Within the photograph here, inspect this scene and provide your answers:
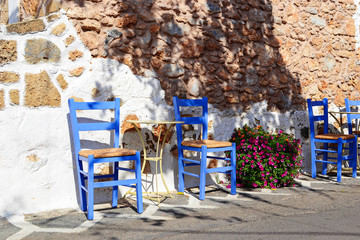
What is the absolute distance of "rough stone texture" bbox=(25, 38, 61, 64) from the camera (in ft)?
11.3

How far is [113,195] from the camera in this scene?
357 cm

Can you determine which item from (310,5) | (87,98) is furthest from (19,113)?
(310,5)

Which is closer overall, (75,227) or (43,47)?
(75,227)

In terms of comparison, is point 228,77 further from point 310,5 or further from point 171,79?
point 310,5

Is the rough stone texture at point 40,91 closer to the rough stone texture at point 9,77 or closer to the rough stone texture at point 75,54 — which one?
the rough stone texture at point 9,77

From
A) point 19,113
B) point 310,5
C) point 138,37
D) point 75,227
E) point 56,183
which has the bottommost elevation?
point 75,227

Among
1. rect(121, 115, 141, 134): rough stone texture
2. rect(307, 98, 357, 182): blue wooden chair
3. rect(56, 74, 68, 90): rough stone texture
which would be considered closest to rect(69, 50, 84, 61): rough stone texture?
rect(56, 74, 68, 90): rough stone texture

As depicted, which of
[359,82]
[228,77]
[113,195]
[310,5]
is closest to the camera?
[113,195]

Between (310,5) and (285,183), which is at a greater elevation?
(310,5)

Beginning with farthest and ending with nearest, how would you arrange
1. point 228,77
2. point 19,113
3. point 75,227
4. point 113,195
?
point 228,77 < point 113,195 < point 19,113 < point 75,227

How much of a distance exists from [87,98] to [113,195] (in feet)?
3.07

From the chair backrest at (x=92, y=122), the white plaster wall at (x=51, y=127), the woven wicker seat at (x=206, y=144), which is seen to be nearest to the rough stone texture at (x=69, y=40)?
the white plaster wall at (x=51, y=127)

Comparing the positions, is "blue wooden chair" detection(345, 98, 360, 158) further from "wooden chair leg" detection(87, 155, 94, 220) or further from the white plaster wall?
"wooden chair leg" detection(87, 155, 94, 220)

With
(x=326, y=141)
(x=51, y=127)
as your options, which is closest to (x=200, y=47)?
(x=51, y=127)
